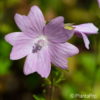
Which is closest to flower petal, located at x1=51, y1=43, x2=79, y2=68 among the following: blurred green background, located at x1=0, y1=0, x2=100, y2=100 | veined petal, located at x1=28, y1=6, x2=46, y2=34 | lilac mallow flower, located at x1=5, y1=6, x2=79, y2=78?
lilac mallow flower, located at x1=5, y1=6, x2=79, y2=78

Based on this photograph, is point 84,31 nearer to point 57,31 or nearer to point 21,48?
point 57,31

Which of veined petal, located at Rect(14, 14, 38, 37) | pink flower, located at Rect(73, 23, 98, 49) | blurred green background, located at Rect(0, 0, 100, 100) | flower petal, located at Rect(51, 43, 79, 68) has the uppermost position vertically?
veined petal, located at Rect(14, 14, 38, 37)

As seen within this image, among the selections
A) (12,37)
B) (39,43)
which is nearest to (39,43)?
(39,43)

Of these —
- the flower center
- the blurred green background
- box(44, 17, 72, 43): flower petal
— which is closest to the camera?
box(44, 17, 72, 43): flower petal

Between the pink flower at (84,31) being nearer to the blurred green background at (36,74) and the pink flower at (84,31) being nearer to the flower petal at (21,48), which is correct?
the flower petal at (21,48)

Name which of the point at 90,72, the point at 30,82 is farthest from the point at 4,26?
the point at 90,72

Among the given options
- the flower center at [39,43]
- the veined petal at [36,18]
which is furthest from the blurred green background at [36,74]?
the veined petal at [36,18]

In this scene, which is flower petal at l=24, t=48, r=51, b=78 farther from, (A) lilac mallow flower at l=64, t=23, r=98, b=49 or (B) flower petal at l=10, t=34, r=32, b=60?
(A) lilac mallow flower at l=64, t=23, r=98, b=49
